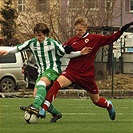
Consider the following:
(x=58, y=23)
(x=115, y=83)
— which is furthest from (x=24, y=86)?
(x=58, y=23)

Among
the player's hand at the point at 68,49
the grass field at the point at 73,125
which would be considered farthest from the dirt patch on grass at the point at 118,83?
the player's hand at the point at 68,49

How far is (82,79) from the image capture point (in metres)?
13.0

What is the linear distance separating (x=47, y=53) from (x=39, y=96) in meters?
0.94

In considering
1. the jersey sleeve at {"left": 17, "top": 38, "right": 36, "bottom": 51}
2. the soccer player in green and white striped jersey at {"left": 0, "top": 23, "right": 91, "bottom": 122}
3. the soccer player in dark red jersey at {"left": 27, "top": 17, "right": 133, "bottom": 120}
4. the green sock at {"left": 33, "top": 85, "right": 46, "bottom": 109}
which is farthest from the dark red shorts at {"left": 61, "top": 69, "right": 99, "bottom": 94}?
the jersey sleeve at {"left": 17, "top": 38, "right": 36, "bottom": 51}

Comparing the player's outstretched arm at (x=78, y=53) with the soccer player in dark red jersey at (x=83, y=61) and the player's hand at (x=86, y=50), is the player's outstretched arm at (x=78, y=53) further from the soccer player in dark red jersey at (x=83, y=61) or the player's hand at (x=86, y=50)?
the soccer player in dark red jersey at (x=83, y=61)

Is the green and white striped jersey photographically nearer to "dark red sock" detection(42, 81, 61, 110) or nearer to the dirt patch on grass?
"dark red sock" detection(42, 81, 61, 110)

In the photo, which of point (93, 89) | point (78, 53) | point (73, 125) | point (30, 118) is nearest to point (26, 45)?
point (78, 53)

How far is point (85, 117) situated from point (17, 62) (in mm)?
17403

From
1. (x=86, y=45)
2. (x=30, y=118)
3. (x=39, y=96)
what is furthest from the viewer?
(x=86, y=45)

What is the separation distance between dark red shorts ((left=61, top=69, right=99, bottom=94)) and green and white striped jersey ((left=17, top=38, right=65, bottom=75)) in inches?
8.0

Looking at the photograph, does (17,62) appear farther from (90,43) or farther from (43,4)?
(90,43)

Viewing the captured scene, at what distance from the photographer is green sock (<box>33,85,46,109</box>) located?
12.3 meters

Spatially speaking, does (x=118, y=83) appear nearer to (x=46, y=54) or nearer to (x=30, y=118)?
(x=46, y=54)

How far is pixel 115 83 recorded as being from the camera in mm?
31734
